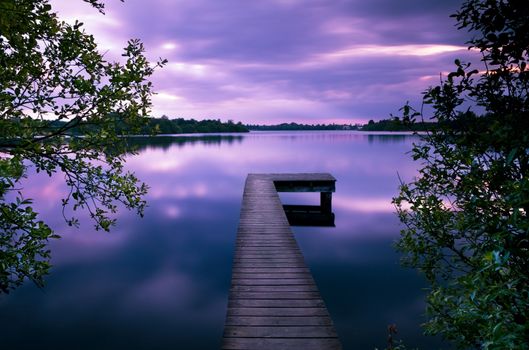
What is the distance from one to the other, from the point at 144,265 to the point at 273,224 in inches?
201

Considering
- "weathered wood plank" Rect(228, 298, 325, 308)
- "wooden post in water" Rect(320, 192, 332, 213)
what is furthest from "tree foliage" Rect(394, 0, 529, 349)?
"wooden post in water" Rect(320, 192, 332, 213)

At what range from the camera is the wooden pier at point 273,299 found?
400 cm

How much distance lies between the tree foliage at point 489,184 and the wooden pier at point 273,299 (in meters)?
1.54

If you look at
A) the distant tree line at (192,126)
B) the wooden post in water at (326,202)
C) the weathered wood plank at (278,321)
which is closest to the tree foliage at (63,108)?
the weathered wood plank at (278,321)

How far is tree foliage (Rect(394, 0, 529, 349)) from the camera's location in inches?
79.2

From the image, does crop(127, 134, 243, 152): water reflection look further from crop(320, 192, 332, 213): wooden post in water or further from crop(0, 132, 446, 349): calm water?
crop(320, 192, 332, 213): wooden post in water

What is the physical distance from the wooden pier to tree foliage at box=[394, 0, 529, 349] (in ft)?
5.04

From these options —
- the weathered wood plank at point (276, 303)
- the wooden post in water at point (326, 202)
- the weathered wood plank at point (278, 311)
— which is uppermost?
the weathered wood plank at point (278, 311)

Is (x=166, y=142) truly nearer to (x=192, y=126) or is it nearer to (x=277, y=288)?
(x=192, y=126)

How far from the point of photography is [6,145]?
3.47m

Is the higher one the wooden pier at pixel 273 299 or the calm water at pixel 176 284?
the wooden pier at pixel 273 299

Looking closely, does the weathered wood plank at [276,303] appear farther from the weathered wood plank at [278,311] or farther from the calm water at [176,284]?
the calm water at [176,284]

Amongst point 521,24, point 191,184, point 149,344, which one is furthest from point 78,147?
point 191,184

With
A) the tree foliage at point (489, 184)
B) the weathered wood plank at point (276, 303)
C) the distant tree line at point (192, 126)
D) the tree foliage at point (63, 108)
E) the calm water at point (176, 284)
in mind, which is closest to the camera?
the tree foliage at point (489, 184)
